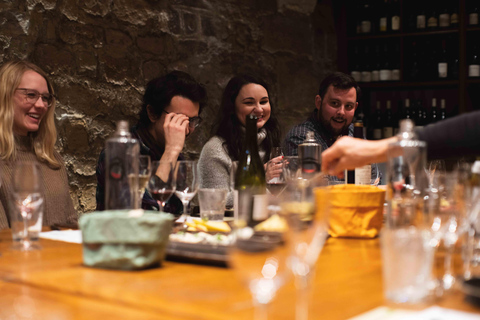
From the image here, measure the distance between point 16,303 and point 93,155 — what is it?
238 centimetres

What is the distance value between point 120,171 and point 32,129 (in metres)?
1.13

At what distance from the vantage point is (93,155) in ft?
10.7

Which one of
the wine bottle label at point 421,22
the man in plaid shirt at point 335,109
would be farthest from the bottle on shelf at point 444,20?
the man in plaid shirt at point 335,109

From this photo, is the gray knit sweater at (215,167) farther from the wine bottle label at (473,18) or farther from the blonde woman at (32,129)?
the wine bottle label at (473,18)

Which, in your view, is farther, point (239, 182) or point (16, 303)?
point (239, 182)

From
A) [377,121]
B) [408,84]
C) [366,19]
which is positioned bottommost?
[377,121]

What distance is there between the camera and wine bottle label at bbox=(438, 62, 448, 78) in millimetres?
4848

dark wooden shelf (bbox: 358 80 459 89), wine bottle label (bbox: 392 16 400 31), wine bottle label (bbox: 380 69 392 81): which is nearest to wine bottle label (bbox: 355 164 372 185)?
dark wooden shelf (bbox: 358 80 459 89)

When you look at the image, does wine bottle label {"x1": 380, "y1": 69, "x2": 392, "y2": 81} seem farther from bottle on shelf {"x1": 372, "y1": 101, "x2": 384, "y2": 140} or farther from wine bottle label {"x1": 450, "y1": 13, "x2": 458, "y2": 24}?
wine bottle label {"x1": 450, "y1": 13, "x2": 458, "y2": 24}

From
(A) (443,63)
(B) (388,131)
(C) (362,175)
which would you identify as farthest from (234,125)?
(A) (443,63)

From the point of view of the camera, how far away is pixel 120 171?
4.75 ft

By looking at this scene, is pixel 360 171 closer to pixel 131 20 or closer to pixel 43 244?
pixel 43 244

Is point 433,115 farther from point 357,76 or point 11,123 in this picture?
point 11,123

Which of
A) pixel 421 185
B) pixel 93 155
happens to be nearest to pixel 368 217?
pixel 421 185
